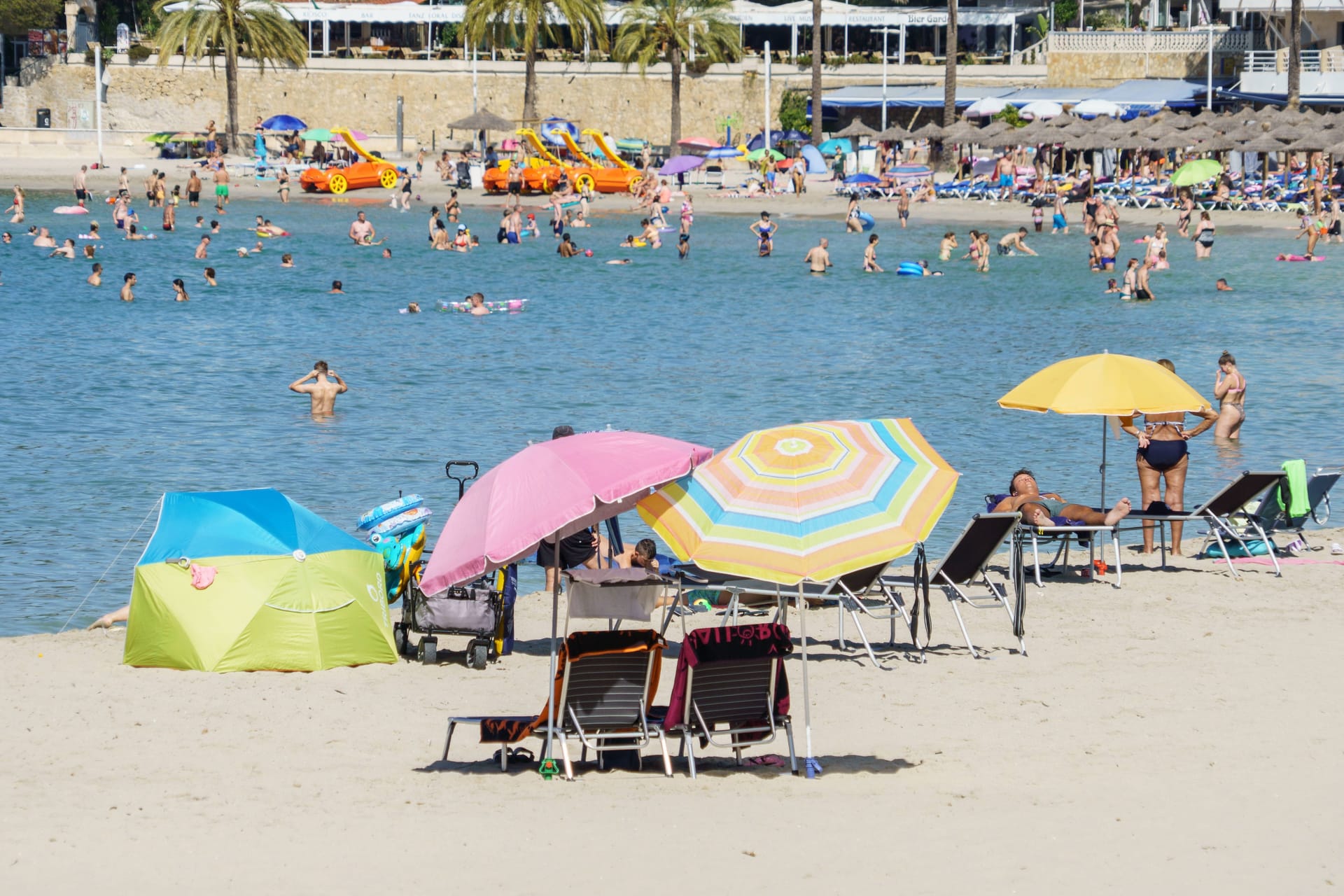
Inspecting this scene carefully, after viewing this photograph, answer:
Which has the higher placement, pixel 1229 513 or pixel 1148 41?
pixel 1148 41

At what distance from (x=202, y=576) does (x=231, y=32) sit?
5386 cm

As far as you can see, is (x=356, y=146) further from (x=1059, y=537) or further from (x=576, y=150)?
(x=1059, y=537)

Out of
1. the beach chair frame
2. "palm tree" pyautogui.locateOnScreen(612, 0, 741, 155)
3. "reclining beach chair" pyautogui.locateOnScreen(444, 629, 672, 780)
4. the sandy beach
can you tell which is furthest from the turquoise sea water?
"palm tree" pyautogui.locateOnScreen(612, 0, 741, 155)

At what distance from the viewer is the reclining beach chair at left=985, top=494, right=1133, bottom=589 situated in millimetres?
10359

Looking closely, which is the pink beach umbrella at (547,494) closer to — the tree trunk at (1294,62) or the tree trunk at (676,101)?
the tree trunk at (1294,62)

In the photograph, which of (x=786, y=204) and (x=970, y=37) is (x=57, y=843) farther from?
(x=970, y=37)

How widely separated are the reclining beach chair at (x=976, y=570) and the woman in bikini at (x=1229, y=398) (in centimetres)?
714

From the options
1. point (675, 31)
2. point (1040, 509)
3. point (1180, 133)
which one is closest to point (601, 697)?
point (1040, 509)

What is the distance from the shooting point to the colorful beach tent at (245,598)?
29.0 ft

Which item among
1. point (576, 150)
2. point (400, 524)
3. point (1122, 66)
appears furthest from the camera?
point (1122, 66)

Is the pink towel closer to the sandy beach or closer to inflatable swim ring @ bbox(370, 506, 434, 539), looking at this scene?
the sandy beach

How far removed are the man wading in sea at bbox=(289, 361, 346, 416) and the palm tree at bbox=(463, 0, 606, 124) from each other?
41.1m

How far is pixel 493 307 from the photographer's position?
1135 inches

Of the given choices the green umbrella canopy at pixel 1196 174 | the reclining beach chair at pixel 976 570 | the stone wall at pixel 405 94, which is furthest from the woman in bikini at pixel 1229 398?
the stone wall at pixel 405 94
